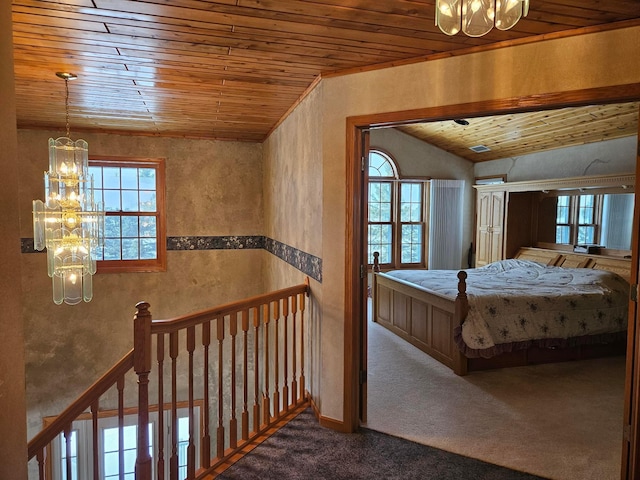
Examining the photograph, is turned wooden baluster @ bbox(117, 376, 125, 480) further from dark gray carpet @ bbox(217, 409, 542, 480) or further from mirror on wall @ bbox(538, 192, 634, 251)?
mirror on wall @ bbox(538, 192, 634, 251)

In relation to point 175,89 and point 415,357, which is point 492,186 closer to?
point 415,357

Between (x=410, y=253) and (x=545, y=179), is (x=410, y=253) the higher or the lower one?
the lower one

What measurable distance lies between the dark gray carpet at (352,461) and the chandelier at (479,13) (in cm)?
224

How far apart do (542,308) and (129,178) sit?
4.98 meters

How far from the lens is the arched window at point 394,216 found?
7.77 metres

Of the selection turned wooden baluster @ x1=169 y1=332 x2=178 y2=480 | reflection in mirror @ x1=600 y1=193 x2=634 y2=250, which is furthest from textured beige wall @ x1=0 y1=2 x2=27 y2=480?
reflection in mirror @ x1=600 y1=193 x2=634 y2=250

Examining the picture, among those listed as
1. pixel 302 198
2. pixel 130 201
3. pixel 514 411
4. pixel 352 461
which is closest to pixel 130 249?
pixel 130 201

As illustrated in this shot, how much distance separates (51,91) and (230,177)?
2.49m

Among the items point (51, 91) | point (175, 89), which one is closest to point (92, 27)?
point (175, 89)

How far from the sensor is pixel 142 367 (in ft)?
6.93

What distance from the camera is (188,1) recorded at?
1.94 m

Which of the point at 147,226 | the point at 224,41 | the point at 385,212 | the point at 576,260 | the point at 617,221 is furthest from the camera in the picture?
the point at 385,212

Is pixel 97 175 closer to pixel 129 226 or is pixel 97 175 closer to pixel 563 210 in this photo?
pixel 129 226

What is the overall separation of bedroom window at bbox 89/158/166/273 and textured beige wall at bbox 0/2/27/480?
4555 millimetres
